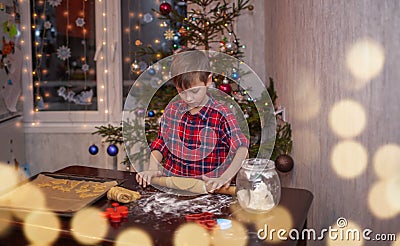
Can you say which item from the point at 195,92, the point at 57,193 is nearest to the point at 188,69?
the point at 195,92

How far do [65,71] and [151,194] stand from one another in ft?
8.50

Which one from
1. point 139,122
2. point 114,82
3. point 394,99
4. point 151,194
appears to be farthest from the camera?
point 114,82

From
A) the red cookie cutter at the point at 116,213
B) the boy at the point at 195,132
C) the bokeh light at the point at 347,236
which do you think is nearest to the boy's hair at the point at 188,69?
the boy at the point at 195,132

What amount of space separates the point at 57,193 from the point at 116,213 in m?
0.33

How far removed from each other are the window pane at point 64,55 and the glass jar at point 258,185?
2.80 m

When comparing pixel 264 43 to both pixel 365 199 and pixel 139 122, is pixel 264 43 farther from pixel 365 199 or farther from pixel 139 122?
pixel 365 199

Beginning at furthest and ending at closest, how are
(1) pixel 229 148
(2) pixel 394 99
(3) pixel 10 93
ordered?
1. (3) pixel 10 93
2. (2) pixel 394 99
3. (1) pixel 229 148

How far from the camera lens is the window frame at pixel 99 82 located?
13.5 feet

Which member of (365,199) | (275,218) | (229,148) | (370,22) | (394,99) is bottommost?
(365,199)

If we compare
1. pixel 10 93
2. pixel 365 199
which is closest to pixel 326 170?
pixel 365 199

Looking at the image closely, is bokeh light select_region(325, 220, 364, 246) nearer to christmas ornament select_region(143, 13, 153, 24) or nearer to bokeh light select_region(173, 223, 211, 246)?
bokeh light select_region(173, 223, 211, 246)

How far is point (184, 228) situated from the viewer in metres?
1.54

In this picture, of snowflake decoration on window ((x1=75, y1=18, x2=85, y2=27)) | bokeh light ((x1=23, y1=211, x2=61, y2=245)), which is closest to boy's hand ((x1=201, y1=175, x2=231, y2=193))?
bokeh light ((x1=23, y1=211, x2=61, y2=245))

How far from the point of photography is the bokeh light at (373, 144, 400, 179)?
2.42 m
